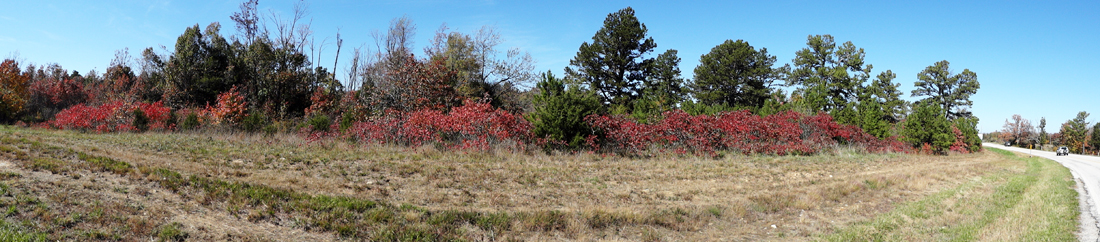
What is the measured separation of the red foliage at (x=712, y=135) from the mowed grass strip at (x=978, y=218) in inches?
263

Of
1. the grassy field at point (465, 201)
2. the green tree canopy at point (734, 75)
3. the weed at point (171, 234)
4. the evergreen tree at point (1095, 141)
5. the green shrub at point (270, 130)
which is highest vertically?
the green tree canopy at point (734, 75)

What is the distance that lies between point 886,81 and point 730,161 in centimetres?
4400

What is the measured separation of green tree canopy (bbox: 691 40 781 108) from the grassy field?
28397 millimetres

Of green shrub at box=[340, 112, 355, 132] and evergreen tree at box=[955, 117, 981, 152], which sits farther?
evergreen tree at box=[955, 117, 981, 152]

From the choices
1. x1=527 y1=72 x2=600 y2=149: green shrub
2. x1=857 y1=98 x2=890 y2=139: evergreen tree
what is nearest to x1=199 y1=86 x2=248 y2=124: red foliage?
x1=527 y1=72 x2=600 y2=149: green shrub

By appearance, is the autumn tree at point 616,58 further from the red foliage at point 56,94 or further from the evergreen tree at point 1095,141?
the evergreen tree at point 1095,141

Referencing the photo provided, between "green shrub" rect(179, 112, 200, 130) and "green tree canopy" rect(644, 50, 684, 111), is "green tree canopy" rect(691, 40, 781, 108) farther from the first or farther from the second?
"green shrub" rect(179, 112, 200, 130)

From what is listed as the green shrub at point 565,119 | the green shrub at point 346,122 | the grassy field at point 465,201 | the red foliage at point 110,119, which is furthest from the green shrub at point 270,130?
the green shrub at point 565,119

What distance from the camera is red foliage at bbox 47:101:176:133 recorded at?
15977 millimetres

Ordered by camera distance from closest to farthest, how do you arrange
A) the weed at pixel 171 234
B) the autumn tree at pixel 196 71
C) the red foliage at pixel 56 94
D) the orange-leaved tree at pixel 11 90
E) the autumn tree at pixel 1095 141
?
the weed at pixel 171 234 → the orange-leaved tree at pixel 11 90 → the autumn tree at pixel 196 71 → the red foliage at pixel 56 94 → the autumn tree at pixel 1095 141

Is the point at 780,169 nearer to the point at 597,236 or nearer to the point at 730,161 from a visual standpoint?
the point at 730,161

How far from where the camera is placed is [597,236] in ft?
17.8

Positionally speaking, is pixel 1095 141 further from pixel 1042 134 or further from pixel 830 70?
pixel 830 70

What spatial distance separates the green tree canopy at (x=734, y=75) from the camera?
39188 mm
